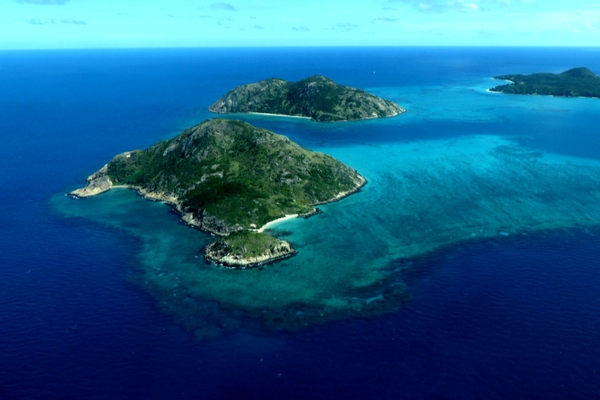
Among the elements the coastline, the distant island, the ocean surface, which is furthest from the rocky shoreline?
the ocean surface

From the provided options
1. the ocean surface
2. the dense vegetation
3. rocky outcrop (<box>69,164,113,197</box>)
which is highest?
the dense vegetation

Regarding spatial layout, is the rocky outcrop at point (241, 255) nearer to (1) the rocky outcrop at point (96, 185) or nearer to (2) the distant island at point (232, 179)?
(2) the distant island at point (232, 179)

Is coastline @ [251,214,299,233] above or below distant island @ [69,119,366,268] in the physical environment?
below

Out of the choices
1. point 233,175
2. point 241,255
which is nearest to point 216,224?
point 241,255

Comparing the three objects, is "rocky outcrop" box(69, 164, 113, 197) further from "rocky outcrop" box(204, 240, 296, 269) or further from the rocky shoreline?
"rocky outcrop" box(204, 240, 296, 269)

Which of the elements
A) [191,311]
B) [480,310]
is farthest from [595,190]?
[191,311]

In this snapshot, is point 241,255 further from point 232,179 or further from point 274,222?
point 232,179

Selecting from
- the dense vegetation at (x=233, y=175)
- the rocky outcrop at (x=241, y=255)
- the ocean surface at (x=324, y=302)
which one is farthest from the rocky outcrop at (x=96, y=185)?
the rocky outcrop at (x=241, y=255)
